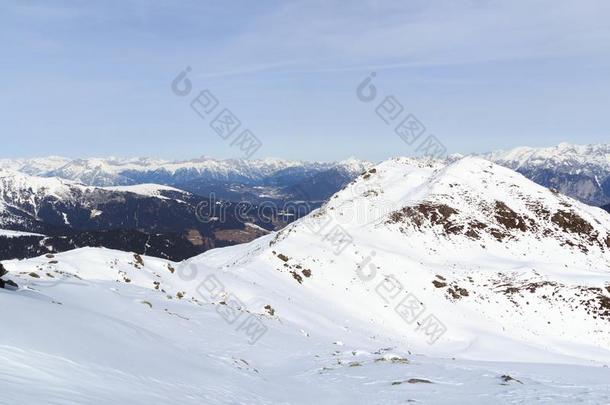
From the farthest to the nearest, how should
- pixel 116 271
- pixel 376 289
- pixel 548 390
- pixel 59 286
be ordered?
pixel 376 289 < pixel 116 271 < pixel 59 286 < pixel 548 390

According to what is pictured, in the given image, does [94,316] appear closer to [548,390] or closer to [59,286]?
[59,286]

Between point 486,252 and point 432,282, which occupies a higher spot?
point 486,252

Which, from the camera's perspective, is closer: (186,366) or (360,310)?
(186,366)

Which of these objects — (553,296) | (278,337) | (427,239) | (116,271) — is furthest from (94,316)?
(427,239)

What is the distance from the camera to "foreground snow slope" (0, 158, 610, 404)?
14469mm

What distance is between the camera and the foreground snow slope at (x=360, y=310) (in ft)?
47.5

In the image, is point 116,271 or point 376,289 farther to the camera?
point 376,289

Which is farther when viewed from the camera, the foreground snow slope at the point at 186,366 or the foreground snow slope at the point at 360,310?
the foreground snow slope at the point at 360,310

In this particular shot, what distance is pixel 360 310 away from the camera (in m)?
51.8

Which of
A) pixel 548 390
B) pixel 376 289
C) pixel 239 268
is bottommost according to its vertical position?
pixel 548 390

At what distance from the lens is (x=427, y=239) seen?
233 ft

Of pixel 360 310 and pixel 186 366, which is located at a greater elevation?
pixel 360 310

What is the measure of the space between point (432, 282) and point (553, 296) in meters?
13.6

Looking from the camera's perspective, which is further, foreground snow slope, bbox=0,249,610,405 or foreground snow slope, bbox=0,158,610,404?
foreground snow slope, bbox=0,158,610,404
